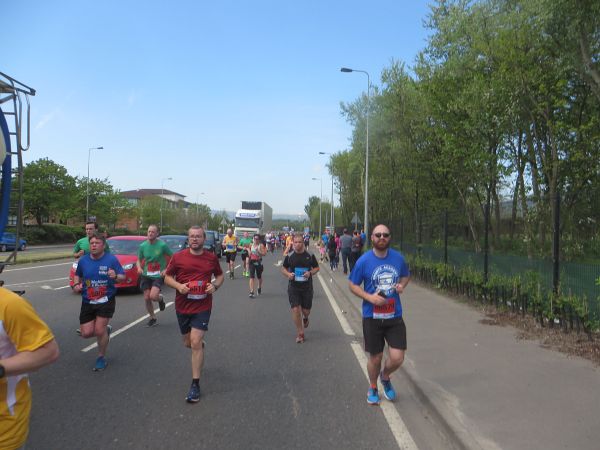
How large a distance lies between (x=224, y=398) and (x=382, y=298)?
188cm

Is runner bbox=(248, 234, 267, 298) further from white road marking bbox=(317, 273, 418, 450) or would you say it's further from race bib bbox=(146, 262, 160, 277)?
white road marking bbox=(317, 273, 418, 450)

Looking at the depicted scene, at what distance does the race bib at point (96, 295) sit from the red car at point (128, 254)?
5714 millimetres

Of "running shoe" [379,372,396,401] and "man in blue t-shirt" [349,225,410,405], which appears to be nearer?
"man in blue t-shirt" [349,225,410,405]

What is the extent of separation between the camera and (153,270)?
8266 millimetres

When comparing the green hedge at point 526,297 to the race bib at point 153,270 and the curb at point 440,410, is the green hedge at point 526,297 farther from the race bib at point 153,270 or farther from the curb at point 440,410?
the race bib at point 153,270

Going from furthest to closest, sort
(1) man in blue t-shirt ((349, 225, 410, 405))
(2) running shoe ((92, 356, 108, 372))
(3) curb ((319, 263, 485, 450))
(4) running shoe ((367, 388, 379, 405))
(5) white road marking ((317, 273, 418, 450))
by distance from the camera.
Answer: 1. (2) running shoe ((92, 356, 108, 372))
2. (4) running shoe ((367, 388, 379, 405))
3. (1) man in blue t-shirt ((349, 225, 410, 405))
4. (5) white road marking ((317, 273, 418, 450))
5. (3) curb ((319, 263, 485, 450))

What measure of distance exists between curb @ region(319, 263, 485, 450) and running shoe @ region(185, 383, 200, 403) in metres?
2.22

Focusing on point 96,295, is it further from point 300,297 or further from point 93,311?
point 300,297

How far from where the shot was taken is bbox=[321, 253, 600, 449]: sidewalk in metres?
3.84

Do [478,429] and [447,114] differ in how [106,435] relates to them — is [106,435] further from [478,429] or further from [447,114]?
[447,114]

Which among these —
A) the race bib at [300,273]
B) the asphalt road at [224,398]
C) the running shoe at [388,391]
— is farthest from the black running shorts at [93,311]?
the running shoe at [388,391]

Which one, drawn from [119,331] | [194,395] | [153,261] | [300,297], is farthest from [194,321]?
[119,331]

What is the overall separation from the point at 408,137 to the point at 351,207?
40.0 metres

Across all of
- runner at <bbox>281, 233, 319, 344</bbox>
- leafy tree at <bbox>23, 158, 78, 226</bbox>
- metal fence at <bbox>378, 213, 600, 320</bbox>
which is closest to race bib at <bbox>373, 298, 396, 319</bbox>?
runner at <bbox>281, 233, 319, 344</bbox>
